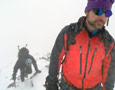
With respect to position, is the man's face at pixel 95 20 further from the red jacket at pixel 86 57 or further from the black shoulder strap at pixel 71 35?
the black shoulder strap at pixel 71 35

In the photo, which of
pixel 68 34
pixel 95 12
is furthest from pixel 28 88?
pixel 95 12

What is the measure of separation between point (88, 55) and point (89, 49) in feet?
0.46

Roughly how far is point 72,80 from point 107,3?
1.99m

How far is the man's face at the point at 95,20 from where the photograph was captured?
2941 millimetres

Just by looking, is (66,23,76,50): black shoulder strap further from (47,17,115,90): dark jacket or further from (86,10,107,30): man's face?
(86,10,107,30): man's face

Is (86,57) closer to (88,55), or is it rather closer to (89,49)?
(88,55)

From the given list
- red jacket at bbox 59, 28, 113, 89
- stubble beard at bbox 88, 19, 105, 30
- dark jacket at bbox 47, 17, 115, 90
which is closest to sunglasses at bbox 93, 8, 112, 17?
stubble beard at bbox 88, 19, 105, 30

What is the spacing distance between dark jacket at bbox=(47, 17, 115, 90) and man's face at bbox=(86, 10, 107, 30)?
0.19 metres

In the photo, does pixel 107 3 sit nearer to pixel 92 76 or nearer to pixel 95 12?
pixel 95 12

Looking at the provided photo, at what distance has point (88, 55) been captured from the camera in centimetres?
315

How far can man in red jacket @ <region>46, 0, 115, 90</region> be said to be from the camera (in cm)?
299

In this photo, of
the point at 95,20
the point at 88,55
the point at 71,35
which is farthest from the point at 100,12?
the point at 88,55

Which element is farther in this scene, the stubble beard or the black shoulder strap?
the black shoulder strap

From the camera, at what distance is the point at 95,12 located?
117 inches
